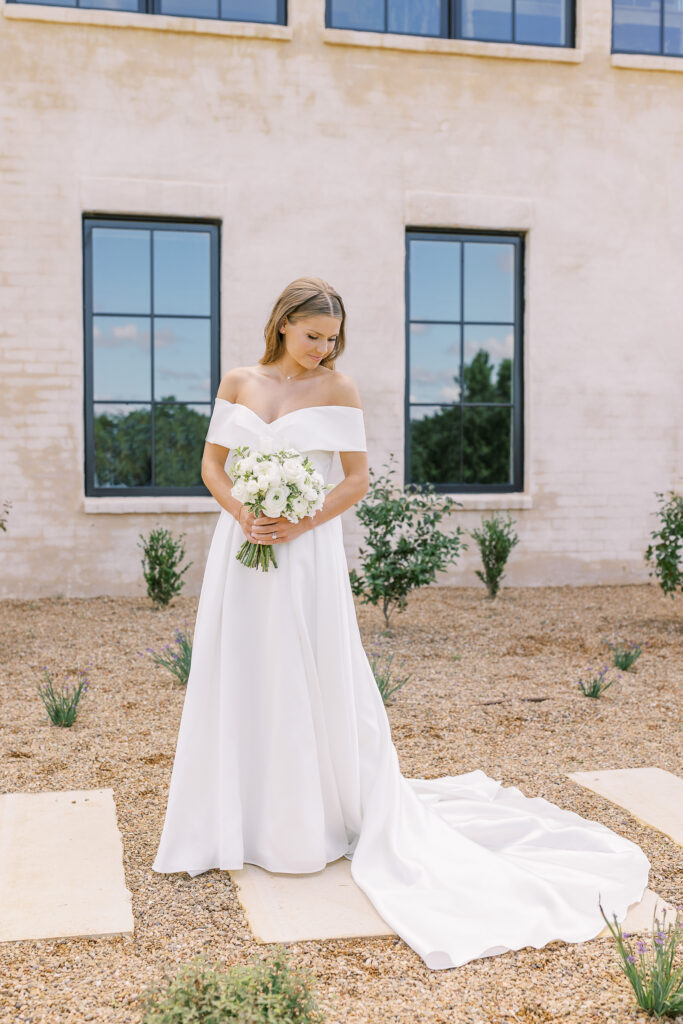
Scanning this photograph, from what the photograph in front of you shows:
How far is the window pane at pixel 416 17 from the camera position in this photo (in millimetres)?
8445

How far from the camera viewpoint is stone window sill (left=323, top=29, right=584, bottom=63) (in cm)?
811

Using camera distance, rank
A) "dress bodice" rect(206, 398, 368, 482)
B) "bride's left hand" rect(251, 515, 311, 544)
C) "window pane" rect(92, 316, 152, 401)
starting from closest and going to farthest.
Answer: "bride's left hand" rect(251, 515, 311, 544) < "dress bodice" rect(206, 398, 368, 482) < "window pane" rect(92, 316, 152, 401)

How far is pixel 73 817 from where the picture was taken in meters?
3.26

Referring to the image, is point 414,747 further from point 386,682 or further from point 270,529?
point 270,529

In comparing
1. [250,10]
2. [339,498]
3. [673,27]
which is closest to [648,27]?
[673,27]

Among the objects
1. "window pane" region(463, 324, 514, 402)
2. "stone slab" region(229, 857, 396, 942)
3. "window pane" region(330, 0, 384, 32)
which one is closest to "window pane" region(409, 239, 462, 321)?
"window pane" region(463, 324, 514, 402)

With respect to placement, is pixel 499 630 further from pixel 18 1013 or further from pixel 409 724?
pixel 18 1013

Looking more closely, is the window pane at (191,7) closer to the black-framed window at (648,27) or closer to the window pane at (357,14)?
the window pane at (357,14)

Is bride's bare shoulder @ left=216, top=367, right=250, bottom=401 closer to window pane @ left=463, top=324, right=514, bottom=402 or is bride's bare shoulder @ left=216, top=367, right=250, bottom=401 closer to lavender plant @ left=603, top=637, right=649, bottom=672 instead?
lavender plant @ left=603, top=637, right=649, bottom=672

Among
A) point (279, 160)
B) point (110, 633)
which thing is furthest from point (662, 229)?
point (110, 633)

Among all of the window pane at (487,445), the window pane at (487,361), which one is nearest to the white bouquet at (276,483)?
the window pane at (487,445)

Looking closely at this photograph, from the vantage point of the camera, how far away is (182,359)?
27.2 ft

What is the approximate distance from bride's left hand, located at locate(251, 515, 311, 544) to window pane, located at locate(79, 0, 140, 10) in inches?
274

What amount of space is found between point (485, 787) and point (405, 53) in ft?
23.3
